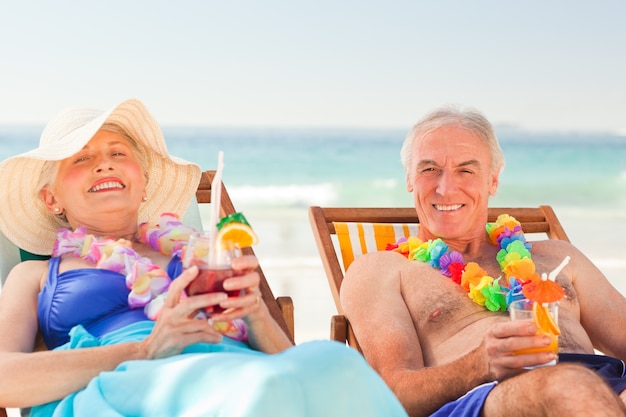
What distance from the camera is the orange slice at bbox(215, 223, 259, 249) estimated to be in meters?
2.49

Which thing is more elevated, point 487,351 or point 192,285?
point 192,285

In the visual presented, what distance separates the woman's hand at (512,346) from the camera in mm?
2820

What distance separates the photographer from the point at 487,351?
9.66 ft

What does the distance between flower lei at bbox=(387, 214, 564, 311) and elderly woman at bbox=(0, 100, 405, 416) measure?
0.87 m

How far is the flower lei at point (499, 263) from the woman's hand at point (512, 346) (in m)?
Answer: 0.53

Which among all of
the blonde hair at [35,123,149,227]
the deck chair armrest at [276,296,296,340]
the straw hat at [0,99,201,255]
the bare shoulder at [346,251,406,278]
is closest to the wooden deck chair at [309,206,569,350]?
the bare shoulder at [346,251,406,278]

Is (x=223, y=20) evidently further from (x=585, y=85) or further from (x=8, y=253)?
(x=8, y=253)

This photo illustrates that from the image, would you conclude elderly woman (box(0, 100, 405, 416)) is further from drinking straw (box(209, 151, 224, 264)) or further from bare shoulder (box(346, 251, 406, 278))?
bare shoulder (box(346, 251, 406, 278))

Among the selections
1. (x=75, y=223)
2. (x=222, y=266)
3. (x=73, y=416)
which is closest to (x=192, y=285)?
(x=222, y=266)

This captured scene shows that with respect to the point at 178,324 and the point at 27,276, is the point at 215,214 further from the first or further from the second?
the point at 27,276

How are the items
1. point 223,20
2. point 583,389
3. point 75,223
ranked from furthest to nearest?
point 223,20 → point 75,223 → point 583,389

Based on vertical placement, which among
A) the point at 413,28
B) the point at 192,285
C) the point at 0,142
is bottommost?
the point at 0,142

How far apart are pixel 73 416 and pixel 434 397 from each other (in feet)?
3.78

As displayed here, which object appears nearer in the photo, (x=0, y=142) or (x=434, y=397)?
(x=434, y=397)
